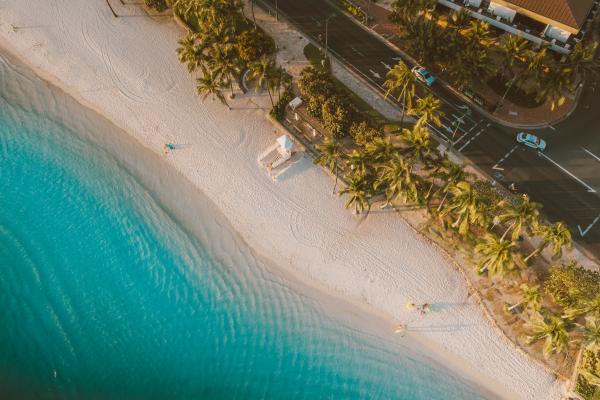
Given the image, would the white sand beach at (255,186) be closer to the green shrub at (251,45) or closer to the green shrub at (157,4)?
the green shrub at (157,4)

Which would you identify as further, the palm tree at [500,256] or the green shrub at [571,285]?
the green shrub at [571,285]

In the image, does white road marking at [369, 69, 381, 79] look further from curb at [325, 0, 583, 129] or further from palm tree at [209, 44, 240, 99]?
palm tree at [209, 44, 240, 99]

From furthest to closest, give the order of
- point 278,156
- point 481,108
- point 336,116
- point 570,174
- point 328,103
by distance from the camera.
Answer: point 481,108 < point 278,156 < point 328,103 < point 336,116 < point 570,174

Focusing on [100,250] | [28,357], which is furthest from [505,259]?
[28,357]

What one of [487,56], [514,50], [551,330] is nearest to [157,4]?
[487,56]

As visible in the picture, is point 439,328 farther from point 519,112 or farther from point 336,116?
point 519,112

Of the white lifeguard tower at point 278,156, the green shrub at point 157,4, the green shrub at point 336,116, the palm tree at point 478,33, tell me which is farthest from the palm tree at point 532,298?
the green shrub at point 157,4

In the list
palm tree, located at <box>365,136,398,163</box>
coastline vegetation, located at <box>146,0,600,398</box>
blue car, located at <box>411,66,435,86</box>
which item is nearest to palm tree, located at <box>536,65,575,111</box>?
coastline vegetation, located at <box>146,0,600,398</box>
